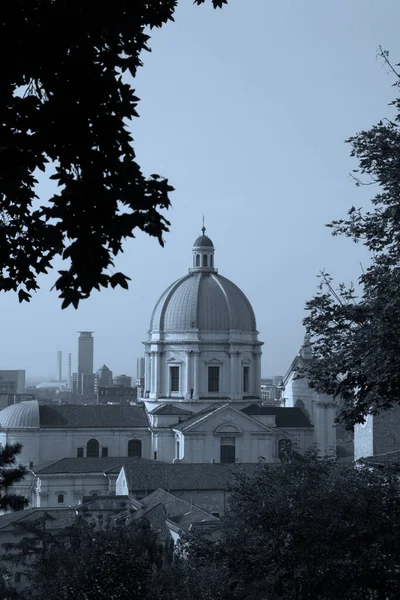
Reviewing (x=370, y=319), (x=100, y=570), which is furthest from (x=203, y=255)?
(x=370, y=319)

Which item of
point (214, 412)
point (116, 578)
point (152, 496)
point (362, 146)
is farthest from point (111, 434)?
point (362, 146)

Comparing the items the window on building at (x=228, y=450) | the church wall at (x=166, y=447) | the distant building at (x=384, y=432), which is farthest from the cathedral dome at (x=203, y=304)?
the distant building at (x=384, y=432)

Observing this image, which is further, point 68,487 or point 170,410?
point 170,410

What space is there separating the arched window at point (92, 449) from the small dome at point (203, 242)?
16.5m

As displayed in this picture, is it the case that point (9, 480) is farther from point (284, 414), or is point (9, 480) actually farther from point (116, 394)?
point (116, 394)

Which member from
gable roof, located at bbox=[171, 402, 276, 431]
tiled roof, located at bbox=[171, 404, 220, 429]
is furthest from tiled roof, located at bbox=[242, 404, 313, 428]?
tiled roof, located at bbox=[171, 404, 220, 429]

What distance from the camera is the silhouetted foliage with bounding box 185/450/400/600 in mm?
16969

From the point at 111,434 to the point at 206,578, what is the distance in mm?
48133

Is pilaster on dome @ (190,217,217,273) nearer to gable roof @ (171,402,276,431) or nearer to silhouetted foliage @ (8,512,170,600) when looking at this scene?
gable roof @ (171,402,276,431)

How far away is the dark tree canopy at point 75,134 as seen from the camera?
616 centimetres

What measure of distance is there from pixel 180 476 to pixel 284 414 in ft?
70.9

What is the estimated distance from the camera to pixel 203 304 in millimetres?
69750

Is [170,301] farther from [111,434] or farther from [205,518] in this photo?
[205,518]

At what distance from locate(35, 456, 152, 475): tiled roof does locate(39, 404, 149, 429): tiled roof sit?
6505mm
